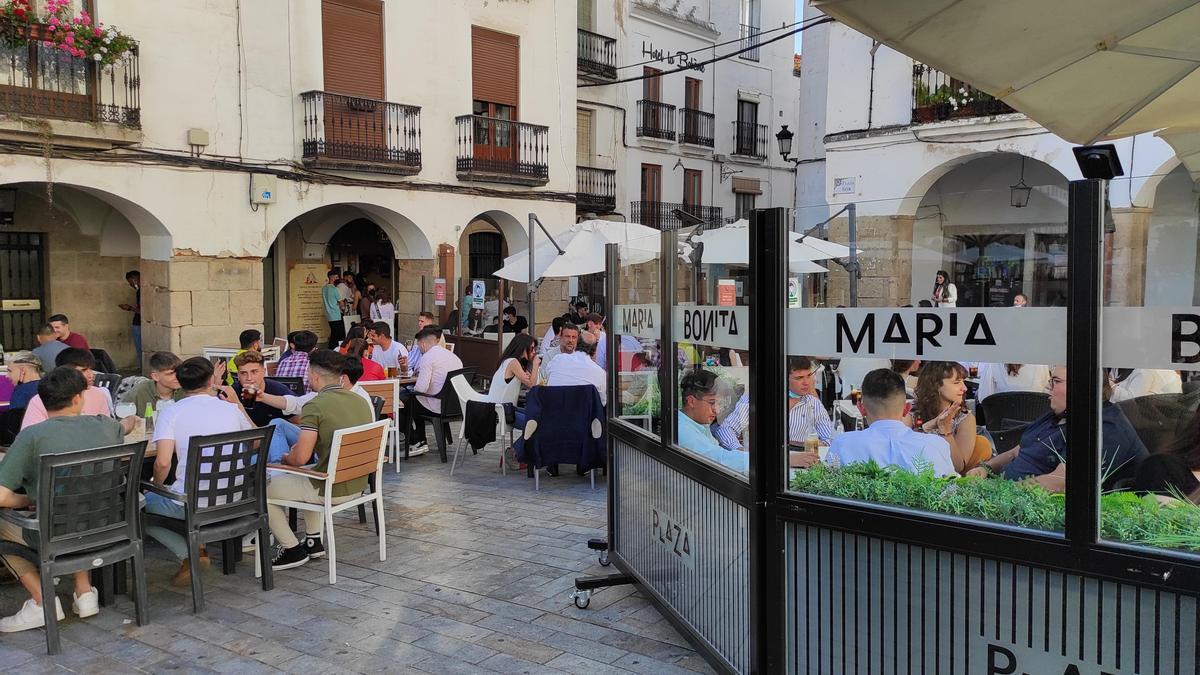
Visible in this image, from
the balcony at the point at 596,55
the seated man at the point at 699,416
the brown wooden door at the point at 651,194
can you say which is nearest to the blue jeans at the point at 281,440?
the seated man at the point at 699,416

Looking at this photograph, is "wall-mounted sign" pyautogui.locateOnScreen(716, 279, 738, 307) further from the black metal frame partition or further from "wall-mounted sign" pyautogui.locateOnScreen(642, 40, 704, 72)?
"wall-mounted sign" pyautogui.locateOnScreen(642, 40, 704, 72)

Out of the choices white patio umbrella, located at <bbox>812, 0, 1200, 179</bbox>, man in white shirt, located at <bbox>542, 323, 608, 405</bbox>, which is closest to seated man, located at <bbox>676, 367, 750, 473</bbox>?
white patio umbrella, located at <bbox>812, 0, 1200, 179</bbox>

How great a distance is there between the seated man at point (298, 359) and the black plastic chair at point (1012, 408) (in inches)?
234

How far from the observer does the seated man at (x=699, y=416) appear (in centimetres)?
370

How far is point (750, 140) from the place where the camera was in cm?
2481

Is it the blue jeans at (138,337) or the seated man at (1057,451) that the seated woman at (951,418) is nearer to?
the seated man at (1057,451)

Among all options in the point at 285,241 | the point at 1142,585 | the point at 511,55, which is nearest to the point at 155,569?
the point at 1142,585

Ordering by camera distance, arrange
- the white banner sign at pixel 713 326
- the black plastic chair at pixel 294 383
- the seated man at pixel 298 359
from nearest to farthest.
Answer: the white banner sign at pixel 713 326 < the black plastic chair at pixel 294 383 < the seated man at pixel 298 359

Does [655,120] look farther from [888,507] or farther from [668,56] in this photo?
[888,507]

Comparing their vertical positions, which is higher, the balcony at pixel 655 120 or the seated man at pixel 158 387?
the balcony at pixel 655 120

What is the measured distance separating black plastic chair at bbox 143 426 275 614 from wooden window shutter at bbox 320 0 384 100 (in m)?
10.1

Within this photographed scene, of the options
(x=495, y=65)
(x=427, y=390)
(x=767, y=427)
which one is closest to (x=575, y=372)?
(x=427, y=390)

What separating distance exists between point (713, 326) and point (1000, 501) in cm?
128

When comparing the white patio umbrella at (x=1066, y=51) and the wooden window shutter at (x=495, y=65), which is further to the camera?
the wooden window shutter at (x=495, y=65)
